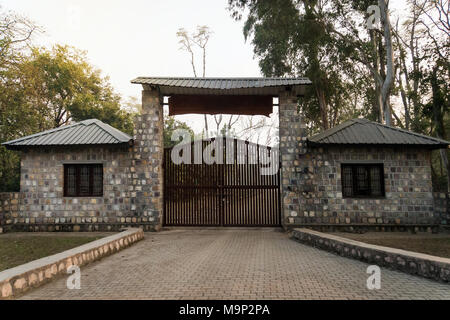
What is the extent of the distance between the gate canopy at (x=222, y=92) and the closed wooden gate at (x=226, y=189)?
1563mm

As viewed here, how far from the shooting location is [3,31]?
12.2 meters

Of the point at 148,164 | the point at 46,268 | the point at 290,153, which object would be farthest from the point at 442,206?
the point at 46,268

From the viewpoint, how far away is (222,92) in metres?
9.02

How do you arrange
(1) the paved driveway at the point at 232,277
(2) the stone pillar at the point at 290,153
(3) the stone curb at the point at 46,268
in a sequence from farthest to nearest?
(2) the stone pillar at the point at 290,153, (1) the paved driveway at the point at 232,277, (3) the stone curb at the point at 46,268

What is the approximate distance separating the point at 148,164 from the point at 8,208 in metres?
4.92

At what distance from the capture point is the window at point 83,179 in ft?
30.3

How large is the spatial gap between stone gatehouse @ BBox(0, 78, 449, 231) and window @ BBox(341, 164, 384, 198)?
34mm

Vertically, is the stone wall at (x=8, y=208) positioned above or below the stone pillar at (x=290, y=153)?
below

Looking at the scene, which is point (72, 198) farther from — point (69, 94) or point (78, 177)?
point (69, 94)

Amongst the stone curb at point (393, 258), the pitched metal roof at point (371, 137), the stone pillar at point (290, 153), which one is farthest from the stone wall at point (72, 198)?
the pitched metal roof at point (371, 137)

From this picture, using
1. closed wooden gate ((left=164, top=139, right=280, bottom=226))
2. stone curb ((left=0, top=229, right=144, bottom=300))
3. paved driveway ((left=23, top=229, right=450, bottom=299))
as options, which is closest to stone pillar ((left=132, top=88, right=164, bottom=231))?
closed wooden gate ((left=164, top=139, right=280, bottom=226))

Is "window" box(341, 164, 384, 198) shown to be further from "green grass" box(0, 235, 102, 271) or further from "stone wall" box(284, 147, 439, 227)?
"green grass" box(0, 235, 102, 271)

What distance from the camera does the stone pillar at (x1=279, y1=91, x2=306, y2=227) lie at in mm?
8812

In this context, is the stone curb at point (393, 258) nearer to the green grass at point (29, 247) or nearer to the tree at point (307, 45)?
the green grass at point (29, 247)
